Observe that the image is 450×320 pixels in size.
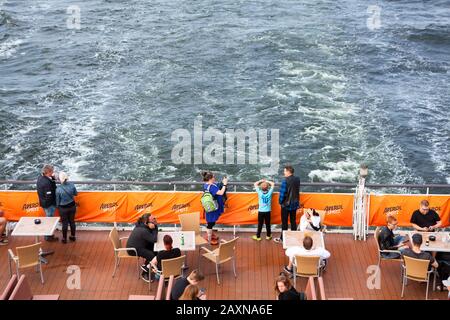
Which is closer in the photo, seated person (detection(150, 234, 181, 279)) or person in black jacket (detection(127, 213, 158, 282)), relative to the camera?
seated person (detection(150, 234, 181, 279))

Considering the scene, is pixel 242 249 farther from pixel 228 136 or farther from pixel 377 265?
pixel 228 136

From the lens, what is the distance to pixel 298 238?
15.5 metres

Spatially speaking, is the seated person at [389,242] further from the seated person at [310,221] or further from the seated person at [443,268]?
the seated person at [310,221]

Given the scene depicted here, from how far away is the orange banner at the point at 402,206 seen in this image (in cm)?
1694

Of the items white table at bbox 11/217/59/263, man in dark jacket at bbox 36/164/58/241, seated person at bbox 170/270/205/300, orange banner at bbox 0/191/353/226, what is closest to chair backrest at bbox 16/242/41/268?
white table at bbox 11/217/59/263

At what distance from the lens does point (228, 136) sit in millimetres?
34250

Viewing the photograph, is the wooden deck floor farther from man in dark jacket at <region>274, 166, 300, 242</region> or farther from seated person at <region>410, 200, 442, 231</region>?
seated person at <region>410, 200, 442, 231</region>

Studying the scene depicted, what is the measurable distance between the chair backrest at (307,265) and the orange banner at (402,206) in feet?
11.3

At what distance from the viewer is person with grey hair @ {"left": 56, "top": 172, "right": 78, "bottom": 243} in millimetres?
16344

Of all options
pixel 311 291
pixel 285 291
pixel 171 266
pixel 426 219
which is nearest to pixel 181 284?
pixel 171 266

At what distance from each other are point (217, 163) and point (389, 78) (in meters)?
15.2

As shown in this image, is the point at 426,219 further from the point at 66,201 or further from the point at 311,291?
the point at 66,201

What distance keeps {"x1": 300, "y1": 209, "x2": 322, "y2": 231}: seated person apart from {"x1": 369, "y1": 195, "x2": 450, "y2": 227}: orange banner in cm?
206

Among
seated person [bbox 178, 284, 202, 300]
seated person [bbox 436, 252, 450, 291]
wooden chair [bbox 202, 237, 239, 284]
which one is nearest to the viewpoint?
seated person [bbox 178, 284, 202, 300]
